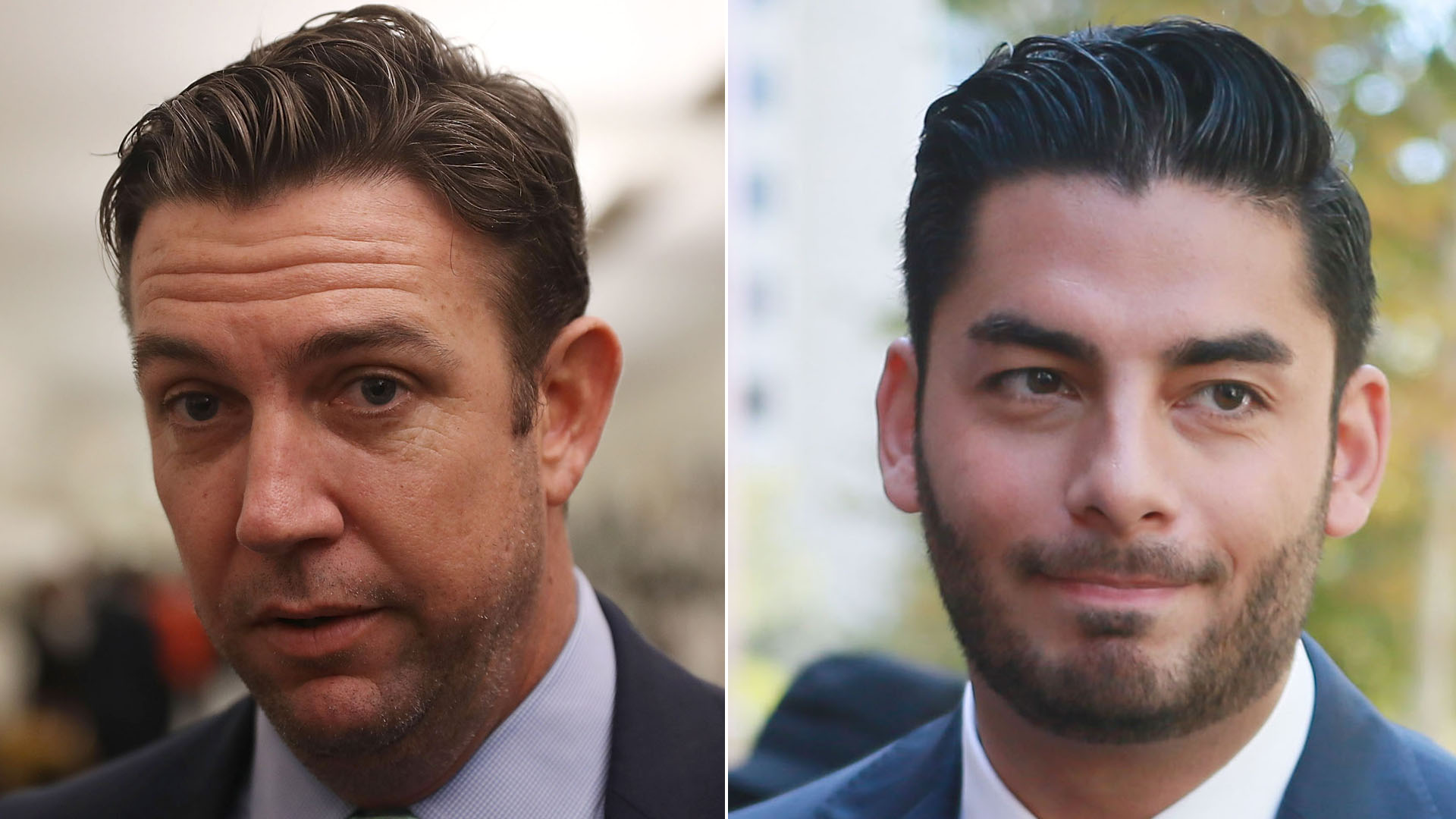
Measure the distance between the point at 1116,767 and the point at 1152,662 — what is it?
20 cm

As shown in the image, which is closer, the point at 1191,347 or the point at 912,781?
the point at 1191,347

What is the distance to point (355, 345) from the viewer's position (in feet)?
6.90

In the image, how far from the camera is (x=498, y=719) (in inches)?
88.3

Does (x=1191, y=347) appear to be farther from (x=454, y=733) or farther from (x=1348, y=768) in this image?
(x=454, y=733)

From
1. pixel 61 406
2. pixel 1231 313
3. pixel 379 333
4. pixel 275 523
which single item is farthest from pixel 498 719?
pixel 1231 313

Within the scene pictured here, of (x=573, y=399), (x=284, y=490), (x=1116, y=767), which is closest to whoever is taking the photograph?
(x=284, y=490)

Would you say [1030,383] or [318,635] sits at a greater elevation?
[1030,383]

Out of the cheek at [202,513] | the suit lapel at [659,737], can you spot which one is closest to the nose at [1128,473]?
the suit lapel at [659,737]

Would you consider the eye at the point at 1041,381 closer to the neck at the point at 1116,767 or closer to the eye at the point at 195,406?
the neck at the point at 1116,767

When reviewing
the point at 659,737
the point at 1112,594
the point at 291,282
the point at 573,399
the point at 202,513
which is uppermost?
the point at 291,282

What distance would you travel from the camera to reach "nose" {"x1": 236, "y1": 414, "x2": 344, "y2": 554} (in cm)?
208

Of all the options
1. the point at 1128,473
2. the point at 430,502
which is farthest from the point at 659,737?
the point at 1128,473

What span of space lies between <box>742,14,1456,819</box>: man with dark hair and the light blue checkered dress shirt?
707 millimetres

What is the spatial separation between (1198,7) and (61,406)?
7.20ft
